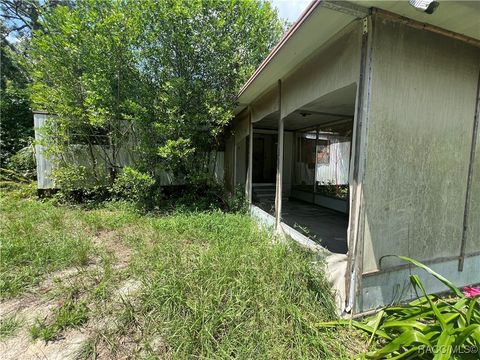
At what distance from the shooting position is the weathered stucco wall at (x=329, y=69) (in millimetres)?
2242

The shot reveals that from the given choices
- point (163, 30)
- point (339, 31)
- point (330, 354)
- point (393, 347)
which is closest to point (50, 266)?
point (330, 354)

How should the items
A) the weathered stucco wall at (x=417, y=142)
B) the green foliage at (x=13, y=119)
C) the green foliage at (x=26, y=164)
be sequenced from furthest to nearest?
the green foliage at (x=13, y=119) < the green foliage at (x=26, y=164) < the weathered stucco wall at (x=417, y=142)

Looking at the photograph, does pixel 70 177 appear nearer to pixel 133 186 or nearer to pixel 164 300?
pixel 133 186

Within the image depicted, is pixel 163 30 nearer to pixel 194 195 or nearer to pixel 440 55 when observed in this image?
pixel 194 195

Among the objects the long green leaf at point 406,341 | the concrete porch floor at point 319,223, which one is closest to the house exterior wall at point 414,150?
the long green leaf at point 406,341

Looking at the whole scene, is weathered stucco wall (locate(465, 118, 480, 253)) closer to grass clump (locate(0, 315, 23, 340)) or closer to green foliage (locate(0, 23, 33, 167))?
grass clump (locate(0, 315, 23, 340))

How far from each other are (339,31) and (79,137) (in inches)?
267

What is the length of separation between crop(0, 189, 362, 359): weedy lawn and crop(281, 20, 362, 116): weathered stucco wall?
194 centimetres

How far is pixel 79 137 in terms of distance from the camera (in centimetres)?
650

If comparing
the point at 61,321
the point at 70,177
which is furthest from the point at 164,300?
the point at 70,177

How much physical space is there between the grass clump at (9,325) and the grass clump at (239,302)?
3.57 ft

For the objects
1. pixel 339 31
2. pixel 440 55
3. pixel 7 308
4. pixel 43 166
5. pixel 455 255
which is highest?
pixel 339 31

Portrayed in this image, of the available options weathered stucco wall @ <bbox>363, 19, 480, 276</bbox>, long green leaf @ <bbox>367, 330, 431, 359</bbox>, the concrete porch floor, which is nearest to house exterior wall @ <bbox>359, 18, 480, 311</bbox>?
weathered stucco wall @ <bbox>363, 19, 480, 276</bbox>

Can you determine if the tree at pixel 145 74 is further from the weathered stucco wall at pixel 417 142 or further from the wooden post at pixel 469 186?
the wooden post at pixel 469 186
